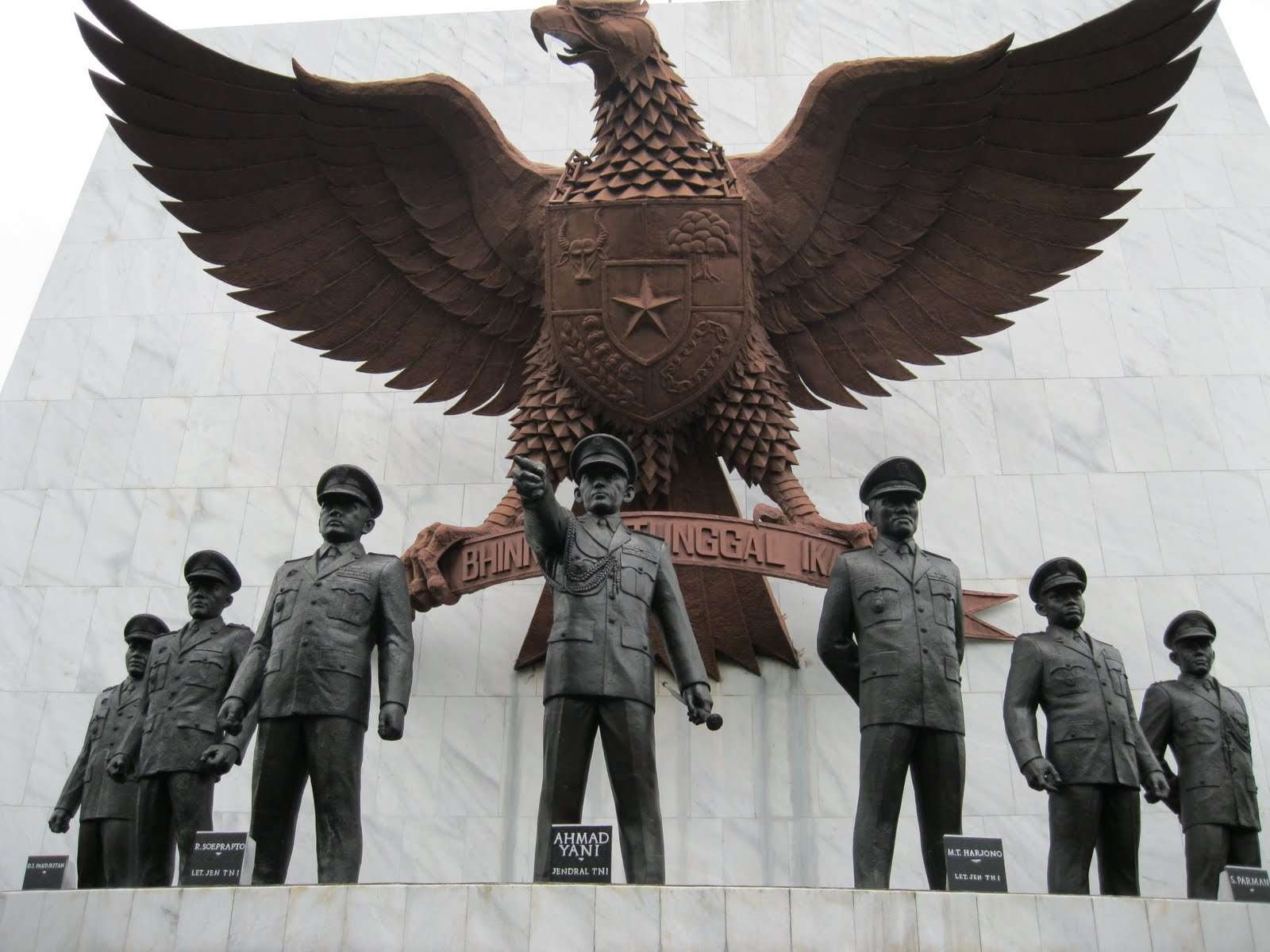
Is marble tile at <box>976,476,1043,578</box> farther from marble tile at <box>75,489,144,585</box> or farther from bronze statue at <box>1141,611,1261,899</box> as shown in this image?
marble tile at <box>75,489,144,585</box>

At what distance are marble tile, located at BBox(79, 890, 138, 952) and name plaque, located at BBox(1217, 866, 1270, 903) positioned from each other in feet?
12.9

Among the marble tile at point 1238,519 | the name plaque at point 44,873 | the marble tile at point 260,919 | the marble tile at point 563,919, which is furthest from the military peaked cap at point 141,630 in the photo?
the marble tile at point 1238,519

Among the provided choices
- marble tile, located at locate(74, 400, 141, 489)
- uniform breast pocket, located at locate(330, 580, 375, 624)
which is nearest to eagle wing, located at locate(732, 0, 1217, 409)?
uniform breast pocket, located at locate(330, 580, 375, 624)

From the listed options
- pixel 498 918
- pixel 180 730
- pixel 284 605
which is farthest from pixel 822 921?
pixel 180 730

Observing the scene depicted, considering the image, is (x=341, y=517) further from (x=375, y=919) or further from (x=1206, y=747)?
(x=1206, y=747)

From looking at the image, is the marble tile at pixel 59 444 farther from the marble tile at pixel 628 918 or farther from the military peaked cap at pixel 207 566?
the marble tile at pixel 628 918

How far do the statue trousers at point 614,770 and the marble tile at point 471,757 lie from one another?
2431 mm

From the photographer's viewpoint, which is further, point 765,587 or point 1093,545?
point 1093,545

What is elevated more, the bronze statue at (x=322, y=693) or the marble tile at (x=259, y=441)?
the marble tile at (x=259, y=441)

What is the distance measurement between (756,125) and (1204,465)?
12.3 feet

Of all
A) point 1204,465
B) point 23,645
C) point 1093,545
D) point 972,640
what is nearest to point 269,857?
point 23,645

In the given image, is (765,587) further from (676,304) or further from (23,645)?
(23,645)

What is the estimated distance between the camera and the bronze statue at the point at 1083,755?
5.32 metres

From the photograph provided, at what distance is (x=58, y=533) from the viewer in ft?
27.3
